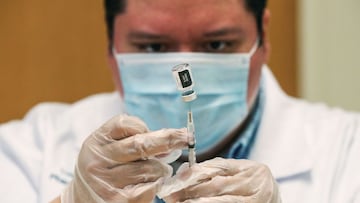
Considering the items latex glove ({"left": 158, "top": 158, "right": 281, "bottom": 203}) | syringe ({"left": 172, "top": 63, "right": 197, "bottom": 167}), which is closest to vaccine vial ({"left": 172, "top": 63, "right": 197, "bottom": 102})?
syringe ({"left": 172, "top": 63, "right": 197, "bottom": 167})

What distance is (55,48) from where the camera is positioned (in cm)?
179

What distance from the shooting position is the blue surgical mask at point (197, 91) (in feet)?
3.98

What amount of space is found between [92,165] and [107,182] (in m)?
0.03

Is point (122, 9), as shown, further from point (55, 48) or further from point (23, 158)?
point (55, 48)

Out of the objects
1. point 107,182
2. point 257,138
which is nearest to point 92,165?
point 107,182

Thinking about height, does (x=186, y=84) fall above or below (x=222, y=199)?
above

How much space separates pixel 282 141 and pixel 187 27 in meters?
0.28

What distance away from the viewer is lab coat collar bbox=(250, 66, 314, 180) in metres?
1.26

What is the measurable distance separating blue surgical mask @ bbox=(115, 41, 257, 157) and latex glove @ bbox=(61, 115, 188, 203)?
0.93 feet

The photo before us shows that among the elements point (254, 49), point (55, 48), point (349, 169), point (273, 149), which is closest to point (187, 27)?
point (254, 49)

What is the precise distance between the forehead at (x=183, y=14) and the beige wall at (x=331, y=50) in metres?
0.60

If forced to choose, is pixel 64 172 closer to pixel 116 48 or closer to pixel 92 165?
pixel 116 48

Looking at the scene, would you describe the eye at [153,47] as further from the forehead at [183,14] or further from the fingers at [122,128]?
the fingers at [122,128]

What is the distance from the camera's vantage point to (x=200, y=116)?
1223 millimetres
